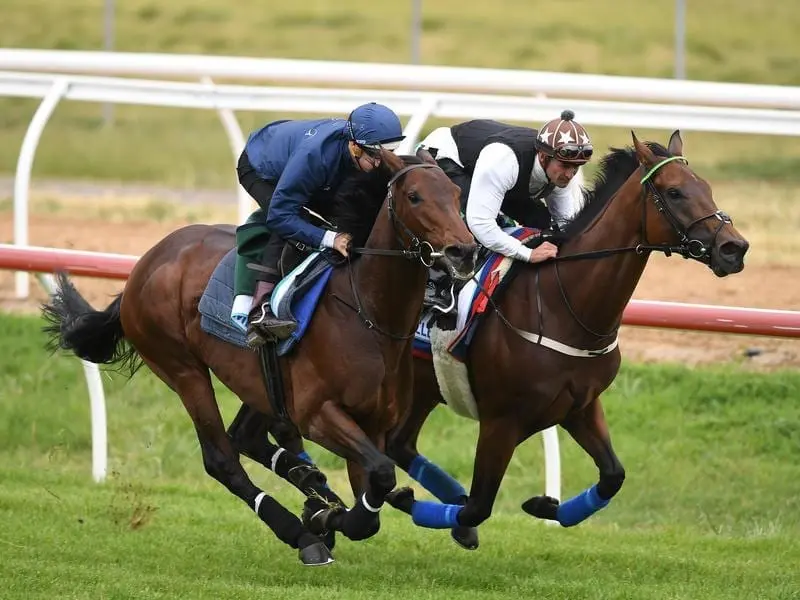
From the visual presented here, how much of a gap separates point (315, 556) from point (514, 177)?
5.57ft

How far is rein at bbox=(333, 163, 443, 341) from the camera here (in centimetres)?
545

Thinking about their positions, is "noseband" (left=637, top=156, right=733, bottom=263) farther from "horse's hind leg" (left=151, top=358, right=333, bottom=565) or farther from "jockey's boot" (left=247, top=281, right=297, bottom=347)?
"horse's hind leg" (left=151, top=358, right=333, bottom=565)

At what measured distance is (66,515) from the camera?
23.0 feet

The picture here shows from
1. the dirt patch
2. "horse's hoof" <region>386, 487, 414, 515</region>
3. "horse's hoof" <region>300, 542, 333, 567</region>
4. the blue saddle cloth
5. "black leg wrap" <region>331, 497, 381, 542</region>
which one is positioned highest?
the blue saddle cloth

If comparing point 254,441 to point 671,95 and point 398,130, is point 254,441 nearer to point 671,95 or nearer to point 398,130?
point 398,130

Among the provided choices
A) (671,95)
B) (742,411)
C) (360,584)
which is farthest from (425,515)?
(742,411)

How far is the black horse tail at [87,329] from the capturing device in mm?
6996

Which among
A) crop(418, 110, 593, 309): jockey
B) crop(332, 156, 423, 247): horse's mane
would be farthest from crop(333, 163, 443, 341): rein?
crop(418, 110, 593, 309): jockey

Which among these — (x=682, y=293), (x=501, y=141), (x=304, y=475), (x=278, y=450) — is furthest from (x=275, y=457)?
(x=682, y=293)

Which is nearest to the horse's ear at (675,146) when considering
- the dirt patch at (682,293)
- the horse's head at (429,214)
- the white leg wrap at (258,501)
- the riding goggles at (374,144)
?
the horse's head at (429,214)

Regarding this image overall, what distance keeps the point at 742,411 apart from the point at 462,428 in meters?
1.59

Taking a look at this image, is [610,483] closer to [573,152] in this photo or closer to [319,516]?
[319,516]

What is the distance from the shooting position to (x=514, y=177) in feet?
20.1

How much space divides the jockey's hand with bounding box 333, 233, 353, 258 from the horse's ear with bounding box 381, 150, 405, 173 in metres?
0.34
